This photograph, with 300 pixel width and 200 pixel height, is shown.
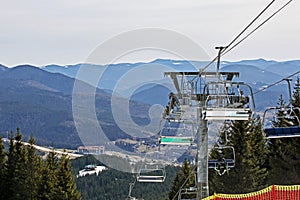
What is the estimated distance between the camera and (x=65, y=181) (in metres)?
43.4

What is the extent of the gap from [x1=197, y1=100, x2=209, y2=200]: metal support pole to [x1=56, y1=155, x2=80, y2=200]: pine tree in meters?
27.5

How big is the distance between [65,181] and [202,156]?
93.0 feet

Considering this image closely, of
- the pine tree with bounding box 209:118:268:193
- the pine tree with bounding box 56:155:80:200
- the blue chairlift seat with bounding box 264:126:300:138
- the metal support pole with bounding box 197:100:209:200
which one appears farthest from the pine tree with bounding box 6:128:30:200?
the blue chairlift seat with bounding box 264:126:300:138

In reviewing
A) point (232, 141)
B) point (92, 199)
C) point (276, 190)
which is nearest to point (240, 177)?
point (232, 141)

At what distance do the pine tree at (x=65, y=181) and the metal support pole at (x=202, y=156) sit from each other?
90.4ft

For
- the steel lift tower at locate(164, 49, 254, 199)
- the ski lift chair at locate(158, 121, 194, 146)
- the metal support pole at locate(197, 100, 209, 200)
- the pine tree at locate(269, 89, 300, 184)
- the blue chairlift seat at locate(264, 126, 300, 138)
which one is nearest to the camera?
the blue chairlift seat at locate(264, 126, 300, 138)

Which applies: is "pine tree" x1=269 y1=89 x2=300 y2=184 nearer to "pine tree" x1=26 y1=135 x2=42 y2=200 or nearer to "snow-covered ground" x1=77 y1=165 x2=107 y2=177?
"pine tree" x1=26 y1=135 x2=42 y2=200

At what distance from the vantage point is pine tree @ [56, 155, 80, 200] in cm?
4300

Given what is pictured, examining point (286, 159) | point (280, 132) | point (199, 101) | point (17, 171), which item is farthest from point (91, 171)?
point (280, 132)

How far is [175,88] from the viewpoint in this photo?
17656mm

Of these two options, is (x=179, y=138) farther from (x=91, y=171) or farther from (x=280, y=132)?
(x=91, y=171)

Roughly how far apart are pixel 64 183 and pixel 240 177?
1217 centimetres

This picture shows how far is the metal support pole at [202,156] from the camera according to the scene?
16.0m

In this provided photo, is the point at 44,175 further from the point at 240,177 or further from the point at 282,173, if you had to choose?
the point at 282,173
